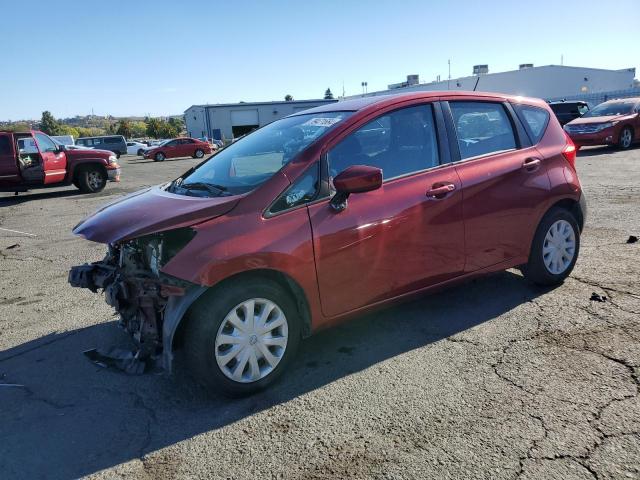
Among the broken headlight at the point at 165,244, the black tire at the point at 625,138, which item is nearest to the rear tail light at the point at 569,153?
the broken headlight at the point at 165,244

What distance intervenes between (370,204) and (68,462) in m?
2.36

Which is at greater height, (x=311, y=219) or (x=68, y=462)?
(x=311, y=219)

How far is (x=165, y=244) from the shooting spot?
318 cm

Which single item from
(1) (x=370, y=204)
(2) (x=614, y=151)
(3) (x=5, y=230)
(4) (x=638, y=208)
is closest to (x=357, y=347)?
(1) (x=370, y=204)

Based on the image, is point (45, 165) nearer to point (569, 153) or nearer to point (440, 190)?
point (440, 190)

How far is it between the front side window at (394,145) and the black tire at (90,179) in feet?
44.0

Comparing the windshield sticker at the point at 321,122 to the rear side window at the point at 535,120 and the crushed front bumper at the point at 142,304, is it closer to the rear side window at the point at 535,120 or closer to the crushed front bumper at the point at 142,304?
the crushed front bumper at the point at 142,304

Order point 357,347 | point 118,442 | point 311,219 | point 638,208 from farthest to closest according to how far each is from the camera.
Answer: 1. point 638,208
2. point 357,347
3. point 311,219
4. point 118,442

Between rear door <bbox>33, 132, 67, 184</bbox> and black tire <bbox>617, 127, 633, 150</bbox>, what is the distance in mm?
17303

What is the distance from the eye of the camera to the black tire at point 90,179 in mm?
15094

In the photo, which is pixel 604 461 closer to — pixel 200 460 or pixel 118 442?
pixel 200 460

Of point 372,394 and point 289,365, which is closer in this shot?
point 372,394

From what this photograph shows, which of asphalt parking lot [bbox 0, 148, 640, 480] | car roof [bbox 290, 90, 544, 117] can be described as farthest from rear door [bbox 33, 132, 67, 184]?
car roof [bbox 290, 90, 544, 117]

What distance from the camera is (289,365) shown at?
3.53m
